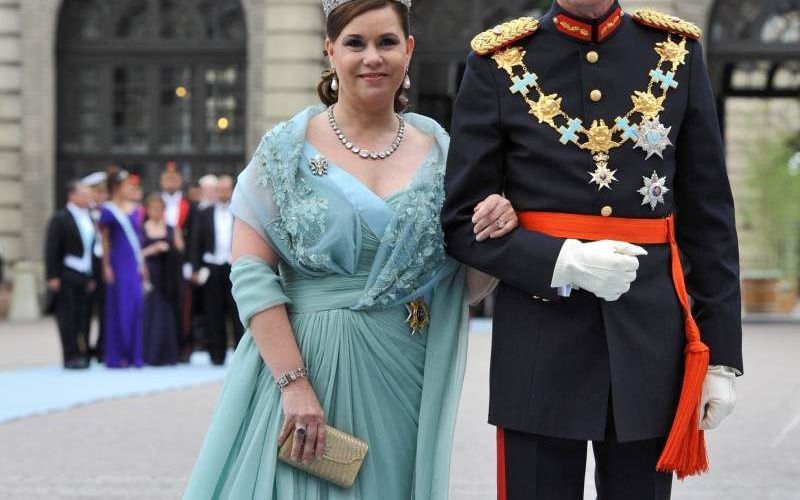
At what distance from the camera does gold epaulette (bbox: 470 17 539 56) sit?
3674mm

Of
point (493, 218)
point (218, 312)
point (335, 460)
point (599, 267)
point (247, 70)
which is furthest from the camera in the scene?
point (247, 70)

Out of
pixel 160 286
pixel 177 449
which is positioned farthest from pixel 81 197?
pixel 177 449

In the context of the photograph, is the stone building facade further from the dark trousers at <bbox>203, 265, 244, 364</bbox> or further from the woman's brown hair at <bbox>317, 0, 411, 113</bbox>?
the woman's brown hair at <bbox>317, 0, 411, 113</bbox>

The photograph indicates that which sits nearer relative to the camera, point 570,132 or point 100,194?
point 570,132

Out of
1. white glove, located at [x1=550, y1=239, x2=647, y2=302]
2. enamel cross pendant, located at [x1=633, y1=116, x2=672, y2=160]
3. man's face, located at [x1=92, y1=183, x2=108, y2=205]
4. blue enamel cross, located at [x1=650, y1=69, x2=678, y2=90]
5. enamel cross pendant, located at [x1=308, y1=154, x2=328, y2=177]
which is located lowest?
man's face, located at [x1=92, y1=183, x2=108, y2=205]

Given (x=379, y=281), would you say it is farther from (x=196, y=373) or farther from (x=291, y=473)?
(x=196, y=373)

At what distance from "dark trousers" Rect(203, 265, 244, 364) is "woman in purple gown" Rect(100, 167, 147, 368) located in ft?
1.99

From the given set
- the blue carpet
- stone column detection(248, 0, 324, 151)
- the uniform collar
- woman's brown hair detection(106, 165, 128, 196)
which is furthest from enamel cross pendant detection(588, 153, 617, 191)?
stone column detection(248, 0, 324, 151)

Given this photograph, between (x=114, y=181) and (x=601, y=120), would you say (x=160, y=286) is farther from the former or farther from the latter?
(x=601, y=120)

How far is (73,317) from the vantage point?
13305mm

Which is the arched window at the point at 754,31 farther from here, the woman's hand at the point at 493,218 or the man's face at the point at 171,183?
the woman's hand at the point at 493,218

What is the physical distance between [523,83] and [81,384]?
348 inches

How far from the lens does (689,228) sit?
367cm

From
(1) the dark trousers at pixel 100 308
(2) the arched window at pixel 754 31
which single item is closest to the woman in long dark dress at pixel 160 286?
(1) the dark trousers at pixel 100 308
